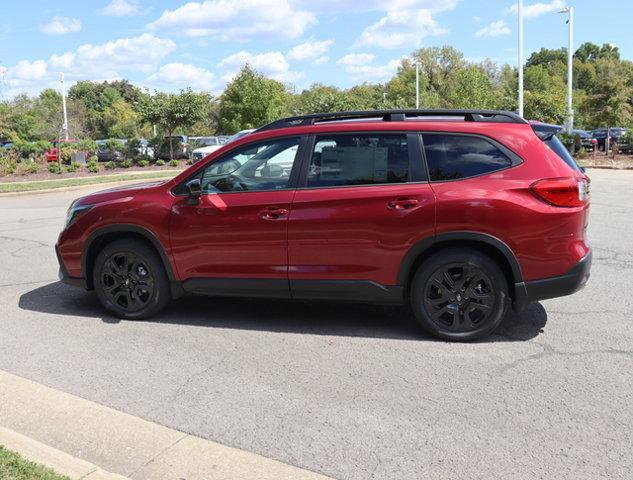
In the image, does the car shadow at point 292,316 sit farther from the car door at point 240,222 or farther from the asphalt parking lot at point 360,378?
the car door at point 240,222

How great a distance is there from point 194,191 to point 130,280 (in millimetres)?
1111

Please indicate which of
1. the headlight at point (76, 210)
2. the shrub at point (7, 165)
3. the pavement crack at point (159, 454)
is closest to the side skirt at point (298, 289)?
the headlight at point (76, 210)

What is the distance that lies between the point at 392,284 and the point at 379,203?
2.16 ft

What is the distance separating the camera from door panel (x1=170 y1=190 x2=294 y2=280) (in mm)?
4969

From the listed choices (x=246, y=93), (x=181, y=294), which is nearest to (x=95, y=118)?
(x=246, y=93)

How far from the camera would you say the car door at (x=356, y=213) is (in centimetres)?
469

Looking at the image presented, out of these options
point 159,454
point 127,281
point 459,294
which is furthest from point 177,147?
point 159,454

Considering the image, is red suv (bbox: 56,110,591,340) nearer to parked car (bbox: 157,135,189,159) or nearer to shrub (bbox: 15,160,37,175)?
shrub (bbox: 15,160,37,175)

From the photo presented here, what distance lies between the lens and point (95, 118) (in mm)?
77438

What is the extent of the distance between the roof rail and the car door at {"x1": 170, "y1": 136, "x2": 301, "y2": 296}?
9.5 inches

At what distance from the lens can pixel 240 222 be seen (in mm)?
5027

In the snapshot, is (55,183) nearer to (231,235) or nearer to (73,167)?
(73,167)

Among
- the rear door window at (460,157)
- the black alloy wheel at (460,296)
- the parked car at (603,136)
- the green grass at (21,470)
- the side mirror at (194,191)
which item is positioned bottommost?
the green grass at (21,470)

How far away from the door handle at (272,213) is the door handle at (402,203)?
0.86m
